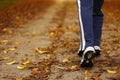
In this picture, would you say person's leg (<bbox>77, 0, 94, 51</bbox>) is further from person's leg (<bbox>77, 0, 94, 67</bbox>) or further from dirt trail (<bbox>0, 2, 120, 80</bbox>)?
dirt trail (<bbox>0, 2, 120, 80</bbox>)

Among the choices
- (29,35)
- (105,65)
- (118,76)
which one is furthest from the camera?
(29,35)

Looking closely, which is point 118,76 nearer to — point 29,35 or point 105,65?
point 105,65

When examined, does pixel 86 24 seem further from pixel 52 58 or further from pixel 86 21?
pixel 52 58

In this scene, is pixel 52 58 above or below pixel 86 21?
below

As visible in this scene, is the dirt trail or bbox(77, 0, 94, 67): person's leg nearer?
the dirt trail

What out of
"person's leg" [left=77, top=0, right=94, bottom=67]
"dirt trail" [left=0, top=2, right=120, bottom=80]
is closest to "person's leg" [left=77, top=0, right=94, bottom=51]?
"person's leg" [left=77, top=0, right=94, bottom=67]

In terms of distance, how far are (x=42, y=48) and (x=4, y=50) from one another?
646 millimetres

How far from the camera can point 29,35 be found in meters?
7.04

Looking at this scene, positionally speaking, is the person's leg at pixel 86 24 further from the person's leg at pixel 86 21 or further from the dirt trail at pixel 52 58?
the dirt trail at pixel 52 58

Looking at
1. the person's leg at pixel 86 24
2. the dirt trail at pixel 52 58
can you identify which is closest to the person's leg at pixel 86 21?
the person's leg at pixel 86 24

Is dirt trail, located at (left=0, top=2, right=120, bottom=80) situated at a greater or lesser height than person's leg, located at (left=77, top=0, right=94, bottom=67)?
lesser

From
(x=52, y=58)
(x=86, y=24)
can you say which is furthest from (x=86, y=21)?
(x=52, y=58)

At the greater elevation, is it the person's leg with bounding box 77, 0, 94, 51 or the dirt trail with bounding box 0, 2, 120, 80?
the person's leg with bounding box 77, 0, 94, 51

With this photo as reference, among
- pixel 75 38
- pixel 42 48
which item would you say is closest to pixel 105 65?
pixel 42 48
